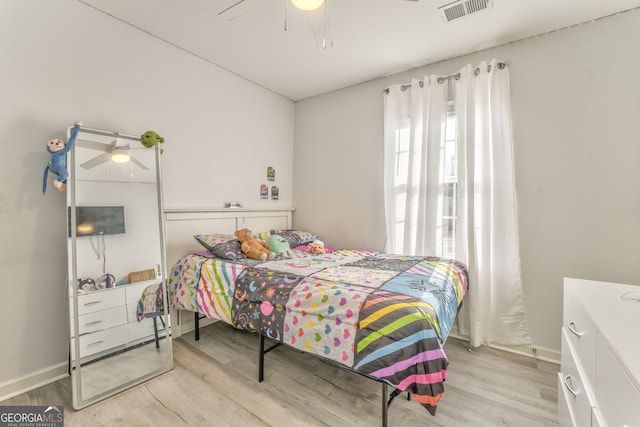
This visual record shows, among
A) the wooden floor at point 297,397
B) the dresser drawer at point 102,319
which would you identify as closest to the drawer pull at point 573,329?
the wooden floor at point 297,397

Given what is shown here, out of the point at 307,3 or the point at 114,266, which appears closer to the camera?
the point at 307,3

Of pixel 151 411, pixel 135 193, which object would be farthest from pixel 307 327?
pixel 135 193

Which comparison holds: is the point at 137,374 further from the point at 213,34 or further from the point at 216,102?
the point at 213,34

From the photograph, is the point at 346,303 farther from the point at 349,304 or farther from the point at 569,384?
the point at 569,384

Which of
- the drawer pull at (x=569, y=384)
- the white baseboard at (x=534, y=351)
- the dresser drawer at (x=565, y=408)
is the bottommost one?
the white baseboard at (x=534, y=351)

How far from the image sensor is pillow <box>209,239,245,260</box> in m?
2.35

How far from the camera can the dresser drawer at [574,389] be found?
102cm

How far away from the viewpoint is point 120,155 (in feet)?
6.86

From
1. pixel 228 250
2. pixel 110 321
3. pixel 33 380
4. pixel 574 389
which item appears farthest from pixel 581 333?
pixel 33 380

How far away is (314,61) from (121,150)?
191cm

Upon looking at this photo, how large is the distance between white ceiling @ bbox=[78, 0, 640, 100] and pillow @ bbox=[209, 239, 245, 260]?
167cm

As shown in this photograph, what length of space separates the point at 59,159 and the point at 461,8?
2910mm

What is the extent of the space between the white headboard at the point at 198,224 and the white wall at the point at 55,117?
0.41 feet

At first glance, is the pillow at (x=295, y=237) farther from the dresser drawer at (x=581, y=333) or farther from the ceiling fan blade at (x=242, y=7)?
the dresser drawer at (x=581, y=333)
